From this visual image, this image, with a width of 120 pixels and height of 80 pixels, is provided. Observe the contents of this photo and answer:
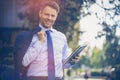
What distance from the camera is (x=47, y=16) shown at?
3.07 meters

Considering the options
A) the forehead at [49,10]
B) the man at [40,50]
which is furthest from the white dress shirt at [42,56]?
the forehead at [49,10]

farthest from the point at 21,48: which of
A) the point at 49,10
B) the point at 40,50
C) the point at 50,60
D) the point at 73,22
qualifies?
the point at 73,22

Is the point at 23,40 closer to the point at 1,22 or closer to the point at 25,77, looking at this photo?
the point at 25,77

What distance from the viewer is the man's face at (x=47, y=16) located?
3068mm

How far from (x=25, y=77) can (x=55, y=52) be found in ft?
1.05

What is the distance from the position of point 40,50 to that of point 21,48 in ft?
0.54

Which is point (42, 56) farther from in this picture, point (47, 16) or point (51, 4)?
point (51, 4)

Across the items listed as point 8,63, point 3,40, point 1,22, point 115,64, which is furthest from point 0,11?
point 115,64

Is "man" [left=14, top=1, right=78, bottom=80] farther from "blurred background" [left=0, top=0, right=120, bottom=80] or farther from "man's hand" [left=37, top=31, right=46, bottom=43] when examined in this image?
"blurred background" [left=0, top=0, right=120, bottom=80]

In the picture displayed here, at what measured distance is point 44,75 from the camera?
302cm

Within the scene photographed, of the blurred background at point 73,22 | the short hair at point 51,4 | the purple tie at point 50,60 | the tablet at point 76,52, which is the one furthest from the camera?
the blurred background at point 73,22

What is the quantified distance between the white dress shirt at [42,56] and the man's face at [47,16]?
5 cm

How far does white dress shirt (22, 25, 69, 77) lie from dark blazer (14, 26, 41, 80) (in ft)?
0.12

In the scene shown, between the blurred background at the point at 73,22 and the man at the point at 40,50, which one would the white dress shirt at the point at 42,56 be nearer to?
the man at the point at 40,50
